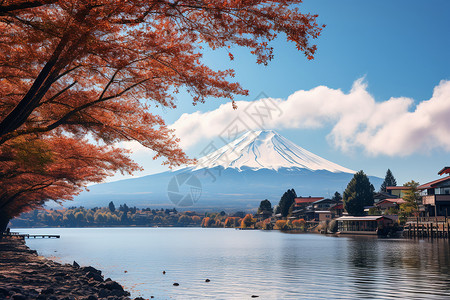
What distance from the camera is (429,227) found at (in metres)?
60.3

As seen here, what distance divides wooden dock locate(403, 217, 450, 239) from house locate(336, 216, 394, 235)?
22.3 feet

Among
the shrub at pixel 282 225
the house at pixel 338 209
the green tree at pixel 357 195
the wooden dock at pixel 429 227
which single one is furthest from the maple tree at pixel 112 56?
the shrub at pixel 282 225

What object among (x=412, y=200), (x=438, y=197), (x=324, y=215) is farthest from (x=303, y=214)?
(x=438, y=197)

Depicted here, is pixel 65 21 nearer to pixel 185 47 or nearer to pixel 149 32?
pixel 149 32

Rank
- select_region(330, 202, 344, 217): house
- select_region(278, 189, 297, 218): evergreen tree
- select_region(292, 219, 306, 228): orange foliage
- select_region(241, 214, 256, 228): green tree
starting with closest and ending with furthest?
1. select_region(330, 202, 344, 217): house
2. select_region(292, 219, 306, 228): orange foliage
3. select_region(278, 189, 297, 218): evergreen tree
4. select_region(241, 214, 256, 228): green tree

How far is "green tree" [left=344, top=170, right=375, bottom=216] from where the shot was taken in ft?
285

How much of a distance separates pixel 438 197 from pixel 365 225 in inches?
809

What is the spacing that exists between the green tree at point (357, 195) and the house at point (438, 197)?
21.7 meters

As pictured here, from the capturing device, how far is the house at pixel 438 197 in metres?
61.2

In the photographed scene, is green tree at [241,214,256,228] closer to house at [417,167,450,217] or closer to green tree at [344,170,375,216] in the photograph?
green tree at [344,170,375,216]

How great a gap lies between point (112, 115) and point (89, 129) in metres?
0.99

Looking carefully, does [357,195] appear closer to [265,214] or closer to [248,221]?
[265,214]

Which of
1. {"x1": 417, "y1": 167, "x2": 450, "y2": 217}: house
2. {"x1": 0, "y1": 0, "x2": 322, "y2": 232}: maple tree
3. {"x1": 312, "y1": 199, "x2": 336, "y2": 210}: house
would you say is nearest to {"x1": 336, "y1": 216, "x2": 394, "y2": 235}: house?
{"x1": 417, "y1": 167, "x2": 450, "y2": 217}: house

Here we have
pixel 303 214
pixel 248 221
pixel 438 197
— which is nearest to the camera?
pixel 438 197
